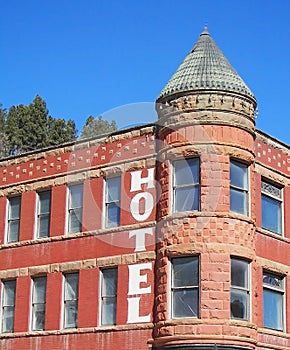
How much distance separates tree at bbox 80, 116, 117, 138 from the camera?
6040 centimetres

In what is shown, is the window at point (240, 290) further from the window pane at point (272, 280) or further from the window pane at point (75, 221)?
the window pane at point (75, 221)

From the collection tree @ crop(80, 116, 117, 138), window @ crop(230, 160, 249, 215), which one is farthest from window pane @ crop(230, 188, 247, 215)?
tree @ crop(80, 116, 117, 138)

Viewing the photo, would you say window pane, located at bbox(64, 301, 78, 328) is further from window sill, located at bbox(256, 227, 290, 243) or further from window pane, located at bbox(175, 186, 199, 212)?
window sill, located at bbox(256, 227, 290, 243)

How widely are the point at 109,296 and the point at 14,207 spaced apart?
6644 mm

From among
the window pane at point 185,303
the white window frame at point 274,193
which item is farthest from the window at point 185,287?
the white window frame at point 274,193

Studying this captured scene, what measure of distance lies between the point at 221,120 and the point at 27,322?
35.0 ft

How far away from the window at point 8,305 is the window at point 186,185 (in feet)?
27.4

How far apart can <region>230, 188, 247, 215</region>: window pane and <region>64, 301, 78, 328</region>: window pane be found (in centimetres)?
698

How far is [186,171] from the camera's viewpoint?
87.5 ft

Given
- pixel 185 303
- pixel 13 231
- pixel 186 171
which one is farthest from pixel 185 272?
pixel 13 231

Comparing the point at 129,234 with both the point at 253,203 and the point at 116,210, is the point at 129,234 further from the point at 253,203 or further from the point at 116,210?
the point at 253,203

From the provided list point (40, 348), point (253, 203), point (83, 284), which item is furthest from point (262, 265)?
point (40, 348)

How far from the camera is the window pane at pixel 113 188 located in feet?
95.4

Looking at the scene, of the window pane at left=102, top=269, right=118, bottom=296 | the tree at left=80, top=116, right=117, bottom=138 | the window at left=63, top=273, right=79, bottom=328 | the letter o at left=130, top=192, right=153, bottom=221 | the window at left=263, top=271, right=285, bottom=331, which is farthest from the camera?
the tree at left=80, top=116, right=117, bottom=138
